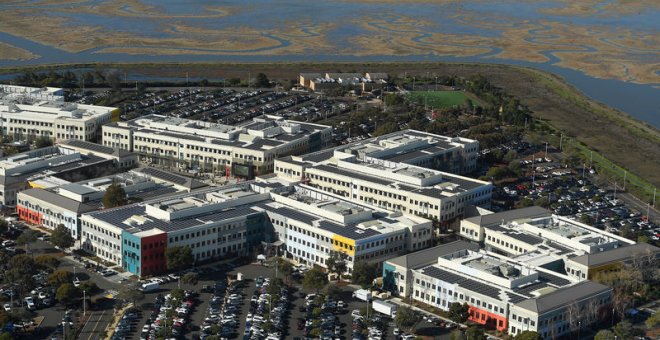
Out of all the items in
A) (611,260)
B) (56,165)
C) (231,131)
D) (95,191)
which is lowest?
(611,260)

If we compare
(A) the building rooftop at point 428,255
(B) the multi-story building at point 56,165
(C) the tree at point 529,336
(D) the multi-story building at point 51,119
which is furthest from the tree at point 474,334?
(D) the multi-story building at point 51,119

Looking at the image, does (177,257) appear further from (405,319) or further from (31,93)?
(31,93)

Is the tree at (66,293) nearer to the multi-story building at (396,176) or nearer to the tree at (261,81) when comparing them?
the multi-story building at (396,176)

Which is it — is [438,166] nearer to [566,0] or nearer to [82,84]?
[82,84]

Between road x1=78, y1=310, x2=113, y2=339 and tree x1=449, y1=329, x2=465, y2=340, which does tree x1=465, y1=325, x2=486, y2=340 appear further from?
road x1=78, y1=310, x2=113, y2=339

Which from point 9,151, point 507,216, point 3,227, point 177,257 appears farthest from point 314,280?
point 9,151

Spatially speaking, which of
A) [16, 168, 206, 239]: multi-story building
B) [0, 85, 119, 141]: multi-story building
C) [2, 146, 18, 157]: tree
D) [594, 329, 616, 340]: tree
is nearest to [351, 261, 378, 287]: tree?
[594, 329, 616, 340]: tree

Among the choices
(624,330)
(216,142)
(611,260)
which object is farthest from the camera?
(216,142)
